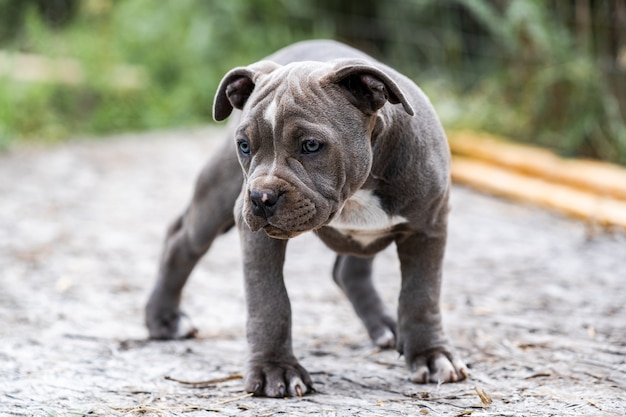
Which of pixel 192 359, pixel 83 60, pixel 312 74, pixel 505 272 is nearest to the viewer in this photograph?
pixel 312 74

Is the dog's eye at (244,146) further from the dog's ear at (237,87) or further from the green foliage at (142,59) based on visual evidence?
the green foliage at (142,59)

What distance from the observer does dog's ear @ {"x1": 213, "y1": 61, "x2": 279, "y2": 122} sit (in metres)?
3.99

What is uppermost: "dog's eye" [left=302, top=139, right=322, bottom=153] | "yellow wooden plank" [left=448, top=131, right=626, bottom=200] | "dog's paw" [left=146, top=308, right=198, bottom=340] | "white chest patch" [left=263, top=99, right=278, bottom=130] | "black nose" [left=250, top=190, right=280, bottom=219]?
"white chest patch" [left=263, top=99, right=278, bottom=130]

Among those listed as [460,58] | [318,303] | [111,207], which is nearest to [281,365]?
[318,303]

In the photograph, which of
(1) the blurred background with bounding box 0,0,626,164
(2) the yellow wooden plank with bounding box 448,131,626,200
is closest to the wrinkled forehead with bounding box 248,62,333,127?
(2) the yellow wooden plank with bounding box 448,131,626,200

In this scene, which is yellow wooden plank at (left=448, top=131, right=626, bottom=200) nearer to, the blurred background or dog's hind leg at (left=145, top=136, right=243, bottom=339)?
the blurred background

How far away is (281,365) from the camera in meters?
4.12

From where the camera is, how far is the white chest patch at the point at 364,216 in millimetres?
4066

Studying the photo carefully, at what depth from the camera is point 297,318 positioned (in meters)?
5.74

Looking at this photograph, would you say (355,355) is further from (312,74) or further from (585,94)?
(585,94)

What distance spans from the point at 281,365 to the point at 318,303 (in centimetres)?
200

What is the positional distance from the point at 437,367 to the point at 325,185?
113cm

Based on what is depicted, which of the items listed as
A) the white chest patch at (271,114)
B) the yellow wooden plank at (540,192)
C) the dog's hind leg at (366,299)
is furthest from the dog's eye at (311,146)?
the yellow wooden plank at (540,192)

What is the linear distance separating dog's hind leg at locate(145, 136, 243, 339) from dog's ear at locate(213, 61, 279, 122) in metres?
0.41
